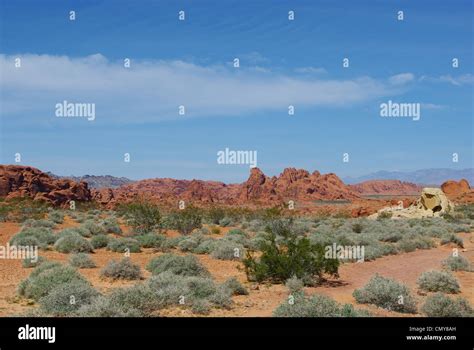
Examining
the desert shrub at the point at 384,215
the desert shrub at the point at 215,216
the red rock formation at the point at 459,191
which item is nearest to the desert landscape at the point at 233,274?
the desert shrub at the point at 215,216

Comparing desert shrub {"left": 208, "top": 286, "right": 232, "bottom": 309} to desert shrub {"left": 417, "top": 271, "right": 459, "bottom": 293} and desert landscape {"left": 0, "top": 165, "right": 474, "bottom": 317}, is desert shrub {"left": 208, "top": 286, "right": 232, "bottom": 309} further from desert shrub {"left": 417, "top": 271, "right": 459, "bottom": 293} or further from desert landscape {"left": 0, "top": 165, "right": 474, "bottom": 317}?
desert shrub {"left": 417, "top": 271, "right": 459, "bottom": 293}

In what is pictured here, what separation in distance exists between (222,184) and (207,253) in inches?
4488

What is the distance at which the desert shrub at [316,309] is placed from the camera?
9.41 m

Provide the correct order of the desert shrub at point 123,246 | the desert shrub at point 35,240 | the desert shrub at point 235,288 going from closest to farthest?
1. the desert shrub at point 235,288
2. the desert shrub at point 123,246
3. the desert shrub at point 35,240

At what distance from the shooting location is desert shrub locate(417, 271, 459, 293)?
1312cm

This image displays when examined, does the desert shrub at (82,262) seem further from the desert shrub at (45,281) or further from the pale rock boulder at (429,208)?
the pale rock boulder at (429,208)

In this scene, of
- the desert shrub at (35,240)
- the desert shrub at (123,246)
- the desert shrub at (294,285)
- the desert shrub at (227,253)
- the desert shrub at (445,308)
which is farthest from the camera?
the desert shrub at (35,240)

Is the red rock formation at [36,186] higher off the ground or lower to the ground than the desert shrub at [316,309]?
higher

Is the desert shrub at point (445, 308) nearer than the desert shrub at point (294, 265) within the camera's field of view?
Yes

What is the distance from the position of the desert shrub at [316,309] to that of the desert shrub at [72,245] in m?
12.5

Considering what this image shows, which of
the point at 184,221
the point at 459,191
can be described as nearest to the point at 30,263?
the point at 184,221

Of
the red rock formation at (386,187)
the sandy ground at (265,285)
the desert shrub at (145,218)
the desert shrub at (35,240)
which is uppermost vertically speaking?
the red rock formation at (386,187)
